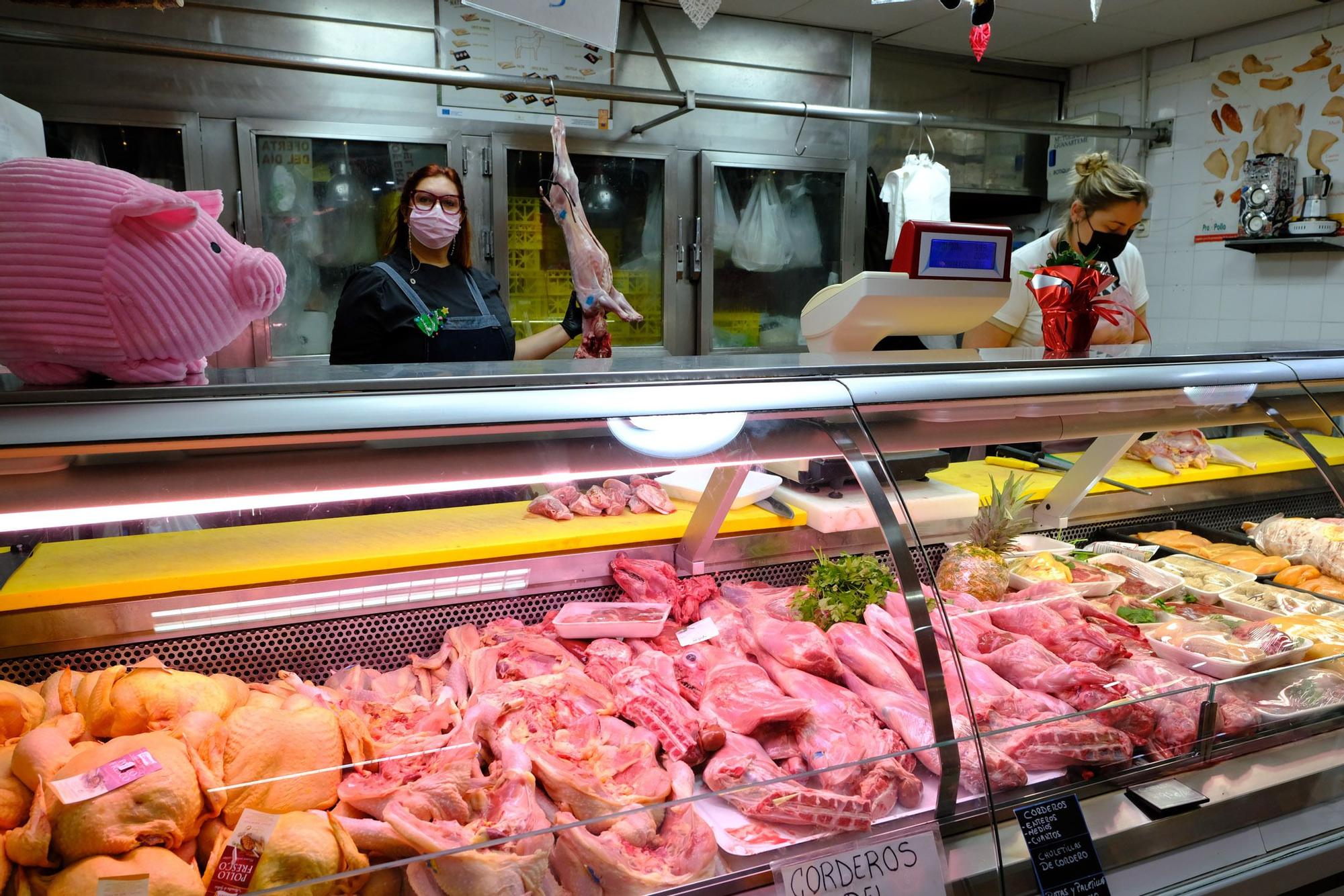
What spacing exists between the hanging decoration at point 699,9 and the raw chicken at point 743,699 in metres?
1.53

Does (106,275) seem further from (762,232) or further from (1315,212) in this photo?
(1315,212)

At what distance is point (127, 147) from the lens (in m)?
4.81

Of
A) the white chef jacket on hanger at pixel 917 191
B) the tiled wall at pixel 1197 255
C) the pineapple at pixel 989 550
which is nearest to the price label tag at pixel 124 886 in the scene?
the pineapple at pixel 989 550

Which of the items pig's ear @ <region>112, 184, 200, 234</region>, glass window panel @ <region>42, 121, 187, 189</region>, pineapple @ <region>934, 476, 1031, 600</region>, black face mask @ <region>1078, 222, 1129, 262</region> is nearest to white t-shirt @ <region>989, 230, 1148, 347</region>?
black face mask @ <region>1078, 222, 1129, 262</region>

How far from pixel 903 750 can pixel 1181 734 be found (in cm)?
Answer: 63

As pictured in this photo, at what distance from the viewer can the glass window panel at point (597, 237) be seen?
5.66m

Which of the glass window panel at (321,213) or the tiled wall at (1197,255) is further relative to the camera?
the tiled wall at (1197,255)

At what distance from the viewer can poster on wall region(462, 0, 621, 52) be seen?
5.90 ft

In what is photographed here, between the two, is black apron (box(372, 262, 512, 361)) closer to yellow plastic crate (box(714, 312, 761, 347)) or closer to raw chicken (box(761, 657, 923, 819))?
yellow plastic crate (box(714, 312, 761, 347))

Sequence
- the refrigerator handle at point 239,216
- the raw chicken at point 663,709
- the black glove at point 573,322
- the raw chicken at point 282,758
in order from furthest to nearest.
→ the refrigerator handle at point 239,216 → the black glove at point 573,322 → the raw chicken at point 663,709 → the raw chicken at point 282,758

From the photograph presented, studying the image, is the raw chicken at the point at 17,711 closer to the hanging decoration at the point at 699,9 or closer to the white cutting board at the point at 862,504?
the white cutting board at the point at 862,504

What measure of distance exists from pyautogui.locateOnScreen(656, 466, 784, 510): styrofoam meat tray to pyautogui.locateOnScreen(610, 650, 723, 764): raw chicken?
579 millimetres

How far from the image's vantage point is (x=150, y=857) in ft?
4.26

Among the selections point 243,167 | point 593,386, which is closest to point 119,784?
point 593,386
